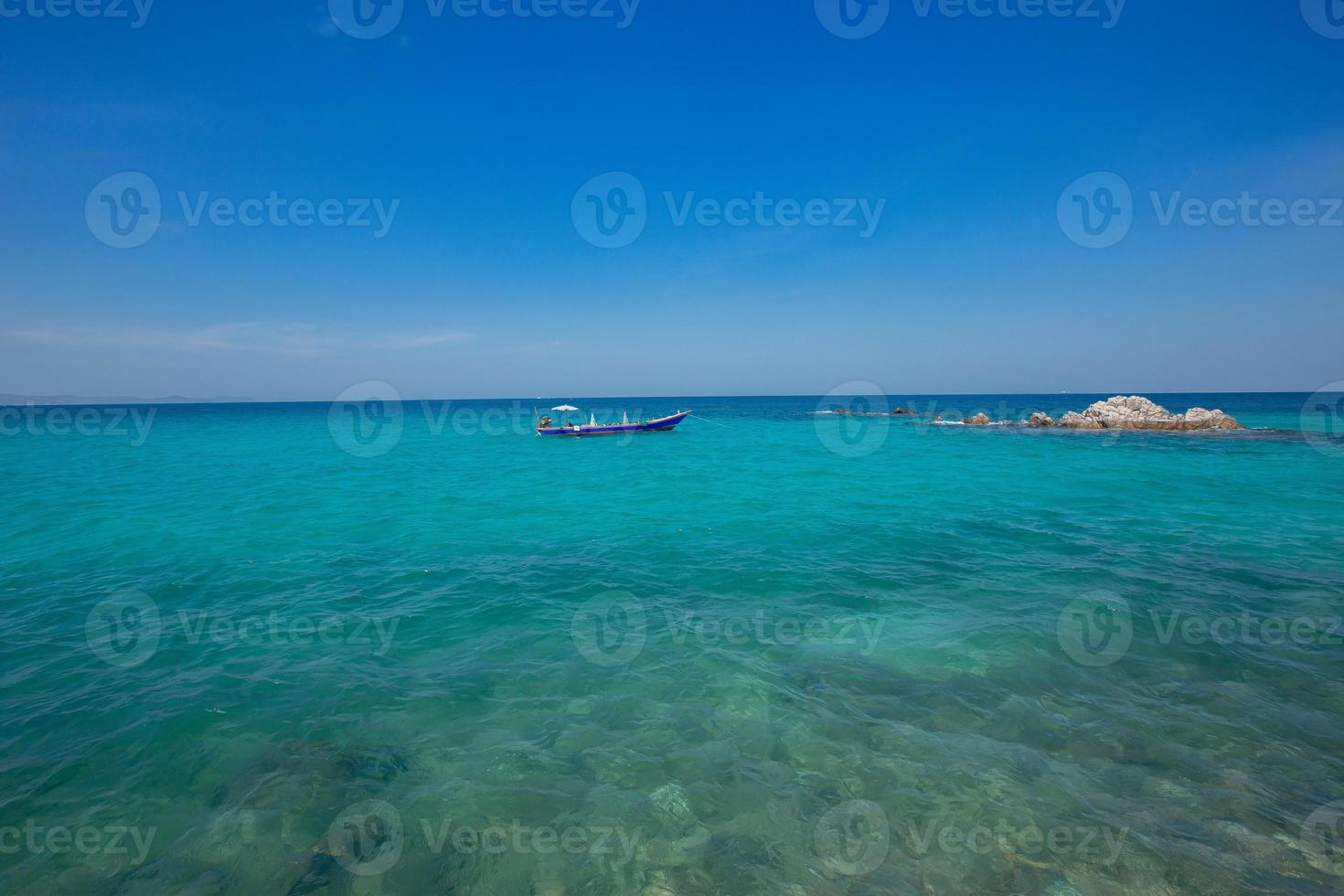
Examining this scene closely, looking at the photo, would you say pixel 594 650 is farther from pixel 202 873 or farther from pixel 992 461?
pixel 992 461

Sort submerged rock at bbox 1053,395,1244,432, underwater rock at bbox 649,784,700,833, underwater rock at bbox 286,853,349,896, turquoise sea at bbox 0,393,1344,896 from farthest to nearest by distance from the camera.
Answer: submerged rock at bbox 1053,395,1244,432 < underwater rock at bbox 649,784,700,833 < turquoise sea at bbox 0,393,1344,896 < underwater rock at bbox 286,853,349,896

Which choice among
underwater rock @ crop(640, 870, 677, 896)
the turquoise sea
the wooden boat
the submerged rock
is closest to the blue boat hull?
the wooden boat

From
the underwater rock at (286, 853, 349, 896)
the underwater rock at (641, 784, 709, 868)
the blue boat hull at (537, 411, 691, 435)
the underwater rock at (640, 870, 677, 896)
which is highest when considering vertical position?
the blue boat hull at (537, 411, 691, 435)

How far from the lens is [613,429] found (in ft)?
177

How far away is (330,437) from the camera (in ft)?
186

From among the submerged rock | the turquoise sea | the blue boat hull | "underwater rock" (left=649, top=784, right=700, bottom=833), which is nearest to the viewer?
the turquoise sea

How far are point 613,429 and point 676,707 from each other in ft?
155

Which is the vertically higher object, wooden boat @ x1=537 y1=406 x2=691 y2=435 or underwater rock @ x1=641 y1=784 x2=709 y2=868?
wooden boat @ x1=537 y1=406 x2=691 y2=435

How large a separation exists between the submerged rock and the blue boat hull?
38620 millimetres

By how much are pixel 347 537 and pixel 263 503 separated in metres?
7.86

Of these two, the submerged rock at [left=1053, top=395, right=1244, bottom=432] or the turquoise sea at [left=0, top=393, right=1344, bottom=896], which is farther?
the submerged rock at [left=1053, top=395, right=1244, bottom=432]

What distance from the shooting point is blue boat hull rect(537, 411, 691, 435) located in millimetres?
52344

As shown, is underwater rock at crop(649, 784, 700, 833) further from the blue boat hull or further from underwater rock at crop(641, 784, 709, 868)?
the blue boat hull

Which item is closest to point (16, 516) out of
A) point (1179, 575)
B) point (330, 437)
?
point (1179, 575)
